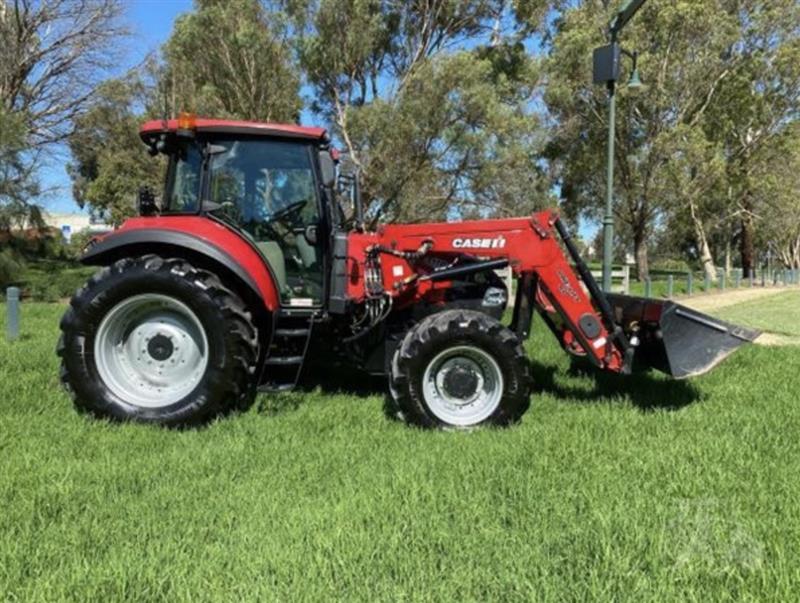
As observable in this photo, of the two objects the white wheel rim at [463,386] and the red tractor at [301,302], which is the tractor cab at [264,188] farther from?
the white wheel rim at [463,386]

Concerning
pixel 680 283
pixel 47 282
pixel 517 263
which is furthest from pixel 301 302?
pixel 680 283

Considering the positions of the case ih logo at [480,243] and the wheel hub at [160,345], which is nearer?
the wheel hub at [160,345]

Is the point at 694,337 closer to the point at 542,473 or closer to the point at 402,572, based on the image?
the point at 542,473

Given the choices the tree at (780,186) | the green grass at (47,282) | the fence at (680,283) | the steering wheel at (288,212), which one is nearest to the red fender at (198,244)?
the steering wheel at (288,212)

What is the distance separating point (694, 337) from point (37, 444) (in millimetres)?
4773

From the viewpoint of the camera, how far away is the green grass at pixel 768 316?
12.6m

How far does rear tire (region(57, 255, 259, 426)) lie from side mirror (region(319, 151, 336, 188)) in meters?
1.12

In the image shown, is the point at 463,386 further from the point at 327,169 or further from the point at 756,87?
the point at 756,87

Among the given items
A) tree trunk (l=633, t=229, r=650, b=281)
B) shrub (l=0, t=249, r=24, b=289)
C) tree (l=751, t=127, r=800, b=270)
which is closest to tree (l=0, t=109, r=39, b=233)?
shrub (l=0, t=249, r=24, b=289)

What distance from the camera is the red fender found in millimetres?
5250

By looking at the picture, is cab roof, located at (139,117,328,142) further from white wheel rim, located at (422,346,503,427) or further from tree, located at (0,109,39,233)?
tree, located at (0,109,39,233)

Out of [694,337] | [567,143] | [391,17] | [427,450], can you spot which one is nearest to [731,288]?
[567,143]

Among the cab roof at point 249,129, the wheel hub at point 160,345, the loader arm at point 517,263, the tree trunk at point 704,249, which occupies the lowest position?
the wheel hub at point 160,345

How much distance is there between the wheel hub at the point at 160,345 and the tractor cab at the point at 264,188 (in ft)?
3.04
